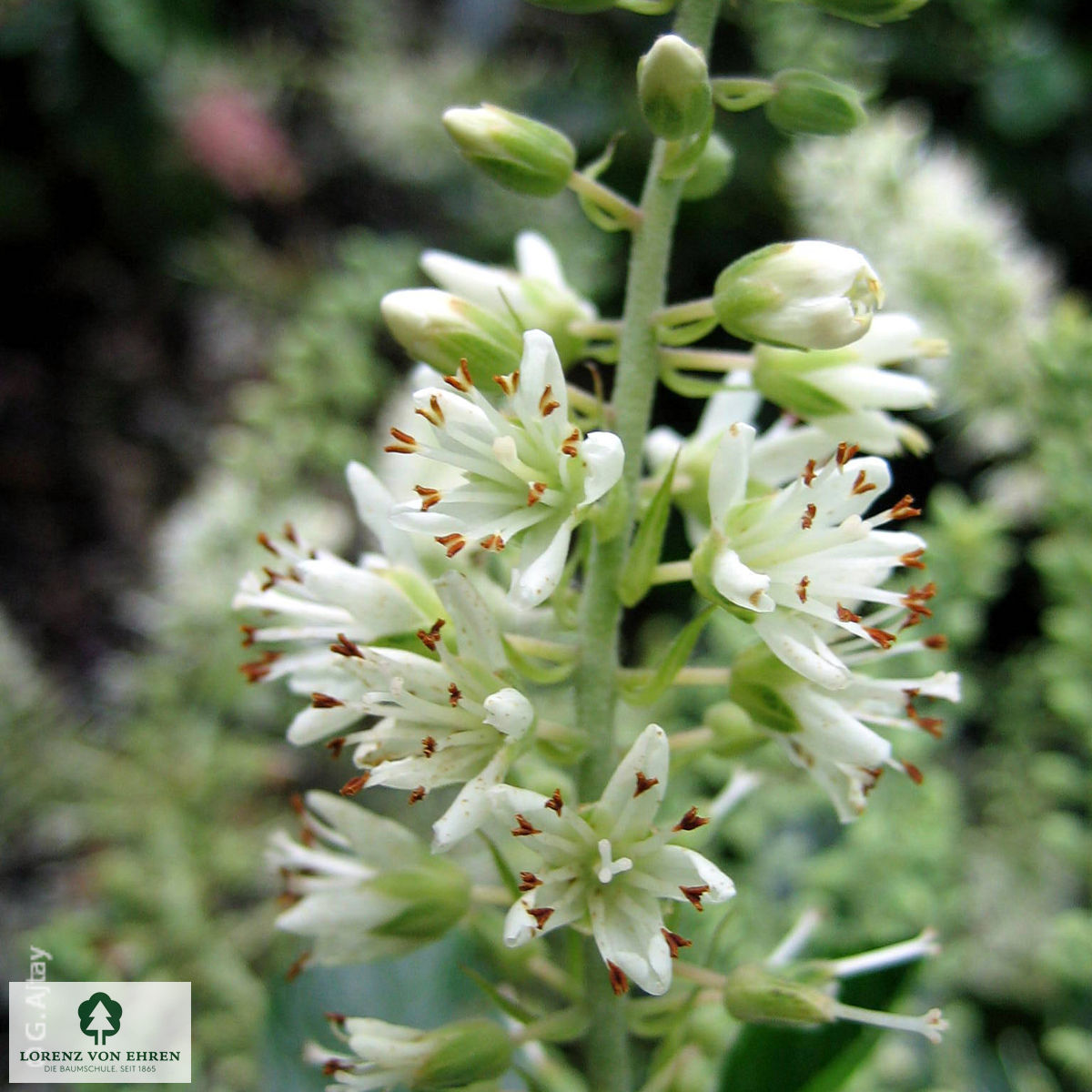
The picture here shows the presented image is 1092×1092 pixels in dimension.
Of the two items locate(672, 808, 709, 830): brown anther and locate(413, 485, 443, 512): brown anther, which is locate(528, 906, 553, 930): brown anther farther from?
locate(413, 485, 443, 512): brown anther

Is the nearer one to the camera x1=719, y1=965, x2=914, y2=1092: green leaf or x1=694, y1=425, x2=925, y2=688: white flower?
x1=694, y1=425, x2=925, y2=688: white flower

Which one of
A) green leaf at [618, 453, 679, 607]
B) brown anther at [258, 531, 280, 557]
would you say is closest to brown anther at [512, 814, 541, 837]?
green leaf at [618, 453, 679, 607]

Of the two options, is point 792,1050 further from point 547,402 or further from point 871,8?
point 871,8

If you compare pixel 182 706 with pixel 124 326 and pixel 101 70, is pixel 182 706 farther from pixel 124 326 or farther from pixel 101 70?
pixel 124 326

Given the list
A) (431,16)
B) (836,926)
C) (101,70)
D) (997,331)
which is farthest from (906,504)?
(431,16)

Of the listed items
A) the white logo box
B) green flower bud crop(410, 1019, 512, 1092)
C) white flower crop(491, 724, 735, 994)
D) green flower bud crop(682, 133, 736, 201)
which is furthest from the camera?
the white logo box

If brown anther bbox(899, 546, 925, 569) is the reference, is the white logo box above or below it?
below
